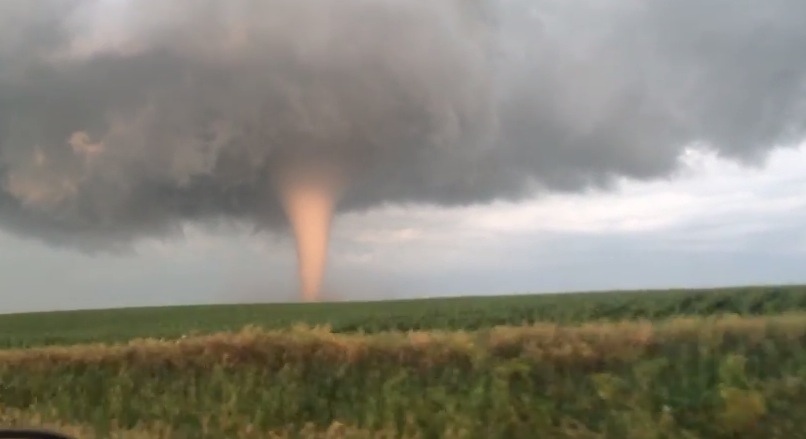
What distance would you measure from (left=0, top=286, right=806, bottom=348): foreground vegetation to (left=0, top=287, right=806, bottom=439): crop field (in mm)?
1597

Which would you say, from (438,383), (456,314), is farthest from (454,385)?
(456,314)

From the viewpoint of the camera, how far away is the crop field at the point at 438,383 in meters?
10.5

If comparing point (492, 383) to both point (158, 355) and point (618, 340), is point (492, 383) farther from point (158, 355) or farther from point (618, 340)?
point (158, 355)

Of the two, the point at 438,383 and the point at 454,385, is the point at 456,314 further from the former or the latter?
the point at 454,385

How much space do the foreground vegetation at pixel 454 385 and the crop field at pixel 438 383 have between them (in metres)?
0.02

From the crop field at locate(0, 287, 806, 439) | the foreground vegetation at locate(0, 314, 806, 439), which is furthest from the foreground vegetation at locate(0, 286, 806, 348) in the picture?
the foreground vegetation at locate(0, 314, 806, 439)

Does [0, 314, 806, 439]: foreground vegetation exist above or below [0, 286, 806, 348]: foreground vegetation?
below

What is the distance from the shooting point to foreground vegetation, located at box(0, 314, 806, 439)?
34.4 feet

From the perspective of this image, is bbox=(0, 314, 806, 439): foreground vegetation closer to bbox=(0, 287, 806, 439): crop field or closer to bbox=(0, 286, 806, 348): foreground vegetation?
bbox=(0, 287, 806, 439): crop field

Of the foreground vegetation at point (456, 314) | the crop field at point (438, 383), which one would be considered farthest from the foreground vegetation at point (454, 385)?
the foreground vegetation at point (456, 314)

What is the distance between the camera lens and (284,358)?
14.9 m

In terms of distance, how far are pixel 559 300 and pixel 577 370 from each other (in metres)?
11.4

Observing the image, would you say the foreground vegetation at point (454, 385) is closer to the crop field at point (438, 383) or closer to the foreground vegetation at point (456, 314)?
the crop field at point (438, 383)

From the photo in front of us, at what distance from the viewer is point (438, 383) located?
12961mm
